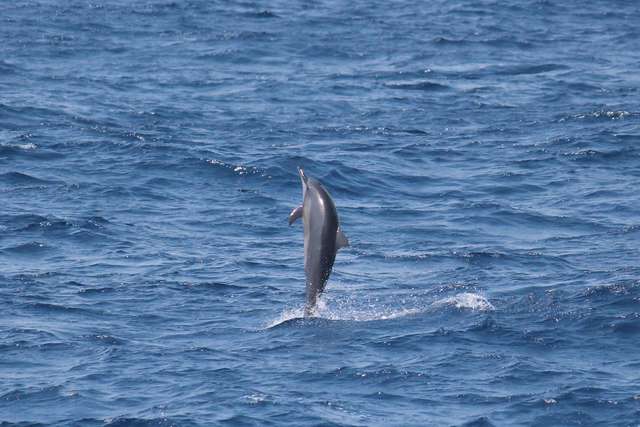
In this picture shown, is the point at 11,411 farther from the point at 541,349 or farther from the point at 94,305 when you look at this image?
the point at 541,349

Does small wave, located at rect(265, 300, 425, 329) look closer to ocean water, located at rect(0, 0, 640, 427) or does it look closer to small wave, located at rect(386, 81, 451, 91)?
ocean water, located at rect(0, 0, 640, 427)

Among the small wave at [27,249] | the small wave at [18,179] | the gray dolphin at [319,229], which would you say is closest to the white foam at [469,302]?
the gray dolphin at [319,229]

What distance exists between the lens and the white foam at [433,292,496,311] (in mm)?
22906

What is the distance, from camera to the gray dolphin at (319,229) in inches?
758

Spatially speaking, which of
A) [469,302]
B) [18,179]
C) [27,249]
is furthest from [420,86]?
→ [469,302]

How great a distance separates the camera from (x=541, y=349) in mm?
20938

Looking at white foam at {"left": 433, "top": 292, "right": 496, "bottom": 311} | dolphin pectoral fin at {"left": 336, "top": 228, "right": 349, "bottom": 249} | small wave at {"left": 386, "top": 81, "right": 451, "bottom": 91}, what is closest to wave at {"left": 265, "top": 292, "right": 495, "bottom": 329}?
white foam at {"left": 433, "top": 292, "right": 496, "bottom": 311}

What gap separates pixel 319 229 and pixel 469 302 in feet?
15.4

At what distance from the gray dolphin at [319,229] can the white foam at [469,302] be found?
4.06 metres

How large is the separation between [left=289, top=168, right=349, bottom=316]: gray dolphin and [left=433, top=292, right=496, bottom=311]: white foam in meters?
4.06

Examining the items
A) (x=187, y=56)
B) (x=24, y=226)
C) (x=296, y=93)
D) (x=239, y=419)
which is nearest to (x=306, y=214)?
(x=239, y=419)

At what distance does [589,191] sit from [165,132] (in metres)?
11.5

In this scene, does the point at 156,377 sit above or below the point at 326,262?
below

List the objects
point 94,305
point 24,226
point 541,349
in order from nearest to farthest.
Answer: point 541,349
point 94,305
point 24,226
